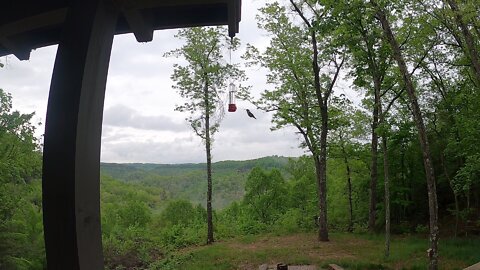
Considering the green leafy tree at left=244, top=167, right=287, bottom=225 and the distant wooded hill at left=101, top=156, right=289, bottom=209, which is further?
the distant wooded hill at left=101, top=156, right=289, bottom=209


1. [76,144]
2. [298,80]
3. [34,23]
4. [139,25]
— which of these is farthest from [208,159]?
[76,144]

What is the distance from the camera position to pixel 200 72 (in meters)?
18.5

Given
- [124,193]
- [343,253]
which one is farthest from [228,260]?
[124,193]

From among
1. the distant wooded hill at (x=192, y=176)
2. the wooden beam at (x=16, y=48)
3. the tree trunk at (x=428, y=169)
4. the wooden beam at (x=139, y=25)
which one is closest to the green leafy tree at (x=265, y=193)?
the distant wooded hill at (x=192, y=176)

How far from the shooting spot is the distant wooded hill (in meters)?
31.4

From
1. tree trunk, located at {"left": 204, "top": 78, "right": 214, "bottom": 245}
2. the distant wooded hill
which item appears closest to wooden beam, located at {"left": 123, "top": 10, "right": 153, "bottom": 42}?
tree trunk, located at {"left": 204, "top": 78, "right": 214, "bottom": 245}

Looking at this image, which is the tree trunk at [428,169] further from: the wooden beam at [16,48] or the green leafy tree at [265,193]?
the green leafy tree at [265,193]

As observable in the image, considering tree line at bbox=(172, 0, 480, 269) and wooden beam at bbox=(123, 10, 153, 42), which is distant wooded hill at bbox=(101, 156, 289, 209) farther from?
wooden beam at bbox=(123, 10, 153, 42)

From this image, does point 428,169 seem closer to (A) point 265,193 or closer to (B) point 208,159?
(B) point 208,159

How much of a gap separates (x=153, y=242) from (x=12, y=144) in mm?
8431

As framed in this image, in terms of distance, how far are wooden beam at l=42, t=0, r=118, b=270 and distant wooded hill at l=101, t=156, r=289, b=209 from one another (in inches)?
961

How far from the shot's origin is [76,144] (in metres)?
2.45

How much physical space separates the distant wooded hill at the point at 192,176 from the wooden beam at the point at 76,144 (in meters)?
24.4

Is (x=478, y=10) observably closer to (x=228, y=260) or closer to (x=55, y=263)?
(x=228, y=260)
